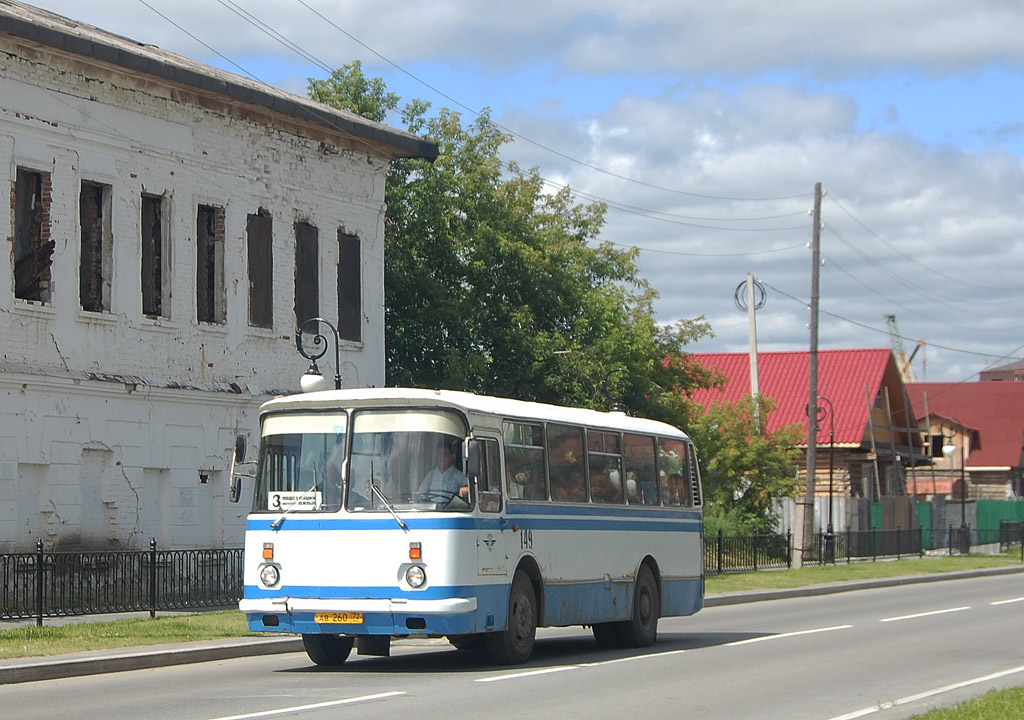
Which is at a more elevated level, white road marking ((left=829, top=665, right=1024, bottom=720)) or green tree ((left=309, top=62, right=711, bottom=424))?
green tree ((left=309, top=62, right=711, bottom=424))

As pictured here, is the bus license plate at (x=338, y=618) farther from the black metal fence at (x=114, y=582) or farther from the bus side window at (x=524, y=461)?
the black metal fence at (x=114, y=582)

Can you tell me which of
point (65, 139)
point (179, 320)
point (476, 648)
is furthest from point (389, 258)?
point (476, 648)

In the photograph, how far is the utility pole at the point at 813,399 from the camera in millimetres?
42750

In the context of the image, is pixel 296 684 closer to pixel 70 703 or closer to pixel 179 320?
pixel 70 703

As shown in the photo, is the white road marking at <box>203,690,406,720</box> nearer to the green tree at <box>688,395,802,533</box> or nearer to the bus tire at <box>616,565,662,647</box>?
the bus tire at <box>616,565,662,647</box>

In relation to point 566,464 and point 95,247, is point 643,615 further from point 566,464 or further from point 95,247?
point 95,247

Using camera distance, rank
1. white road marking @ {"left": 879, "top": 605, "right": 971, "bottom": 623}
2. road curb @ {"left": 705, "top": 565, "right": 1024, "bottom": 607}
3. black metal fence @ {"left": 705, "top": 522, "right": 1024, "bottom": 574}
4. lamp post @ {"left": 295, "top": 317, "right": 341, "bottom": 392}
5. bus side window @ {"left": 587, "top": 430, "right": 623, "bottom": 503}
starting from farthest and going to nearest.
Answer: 1. black metal fence @ {"left": 705, "top": 522, "right": 1024, "bottom": 574}
2. road curb @ {"left": 705, "top": 565, "right": 1024, "bottom": 607}
3. white road marking @ {"left": 879, "top": 605, "right": 971, "bottom": 623}
4. lamp post @ {"left": 295, "top": 317, "right": 341, "bottom": 392}
5. bus side window @ {"left": 587, "top": 430, "right": 623, "bottom": 503}

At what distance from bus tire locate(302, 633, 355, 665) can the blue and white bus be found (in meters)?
0.02

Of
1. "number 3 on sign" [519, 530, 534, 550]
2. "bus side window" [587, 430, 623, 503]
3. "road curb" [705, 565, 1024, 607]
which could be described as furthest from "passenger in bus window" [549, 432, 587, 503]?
"road curb" [705, 565, 1024, 607]

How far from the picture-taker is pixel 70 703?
13312 millimetres

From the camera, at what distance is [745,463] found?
4688 centimetres

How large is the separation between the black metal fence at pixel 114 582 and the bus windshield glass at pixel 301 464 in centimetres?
605

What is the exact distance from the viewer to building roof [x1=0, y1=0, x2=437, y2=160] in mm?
25188

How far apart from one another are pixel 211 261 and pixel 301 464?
14365mm
